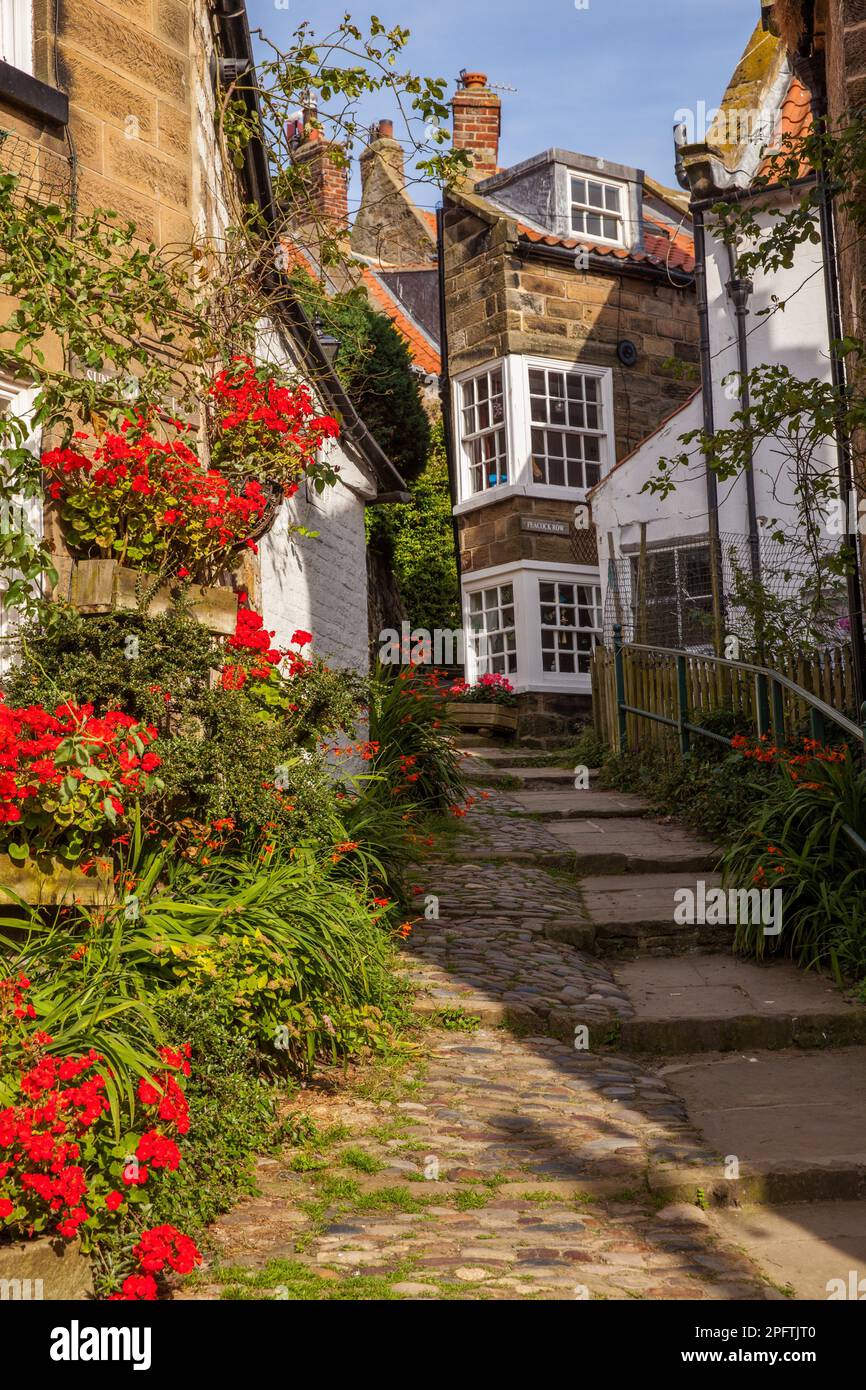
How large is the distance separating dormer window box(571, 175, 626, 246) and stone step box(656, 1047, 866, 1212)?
15978 mm

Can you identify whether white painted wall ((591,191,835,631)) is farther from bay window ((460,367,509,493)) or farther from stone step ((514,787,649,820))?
stone step ((514,787,649,820))

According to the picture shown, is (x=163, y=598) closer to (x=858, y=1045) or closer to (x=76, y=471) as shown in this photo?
(x=76, y=471)

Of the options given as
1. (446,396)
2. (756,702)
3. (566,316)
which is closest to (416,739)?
(756,702)

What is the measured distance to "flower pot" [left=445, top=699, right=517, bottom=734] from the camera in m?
16.6

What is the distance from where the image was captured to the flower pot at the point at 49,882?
5.15m

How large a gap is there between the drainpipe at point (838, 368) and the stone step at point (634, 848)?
148cm

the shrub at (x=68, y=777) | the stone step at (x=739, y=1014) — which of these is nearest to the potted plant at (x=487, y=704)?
the stone step at (x=739, y=1014)

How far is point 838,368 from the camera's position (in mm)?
9516

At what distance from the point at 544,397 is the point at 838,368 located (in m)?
9.16

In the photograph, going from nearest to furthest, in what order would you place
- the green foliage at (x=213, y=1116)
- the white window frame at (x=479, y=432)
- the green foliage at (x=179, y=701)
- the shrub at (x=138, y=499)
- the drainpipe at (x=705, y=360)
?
the green foliage at (x=213, y=1116) → the green foliage at (x=179, y=701) → the shrub at (x=138, y=499) → the drainpipe at (x=705, y=360) → the white window frame at (x=479, y=432)

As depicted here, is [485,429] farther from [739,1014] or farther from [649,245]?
[739,1014]

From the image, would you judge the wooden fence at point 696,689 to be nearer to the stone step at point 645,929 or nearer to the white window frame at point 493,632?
the stone step at point 645,929

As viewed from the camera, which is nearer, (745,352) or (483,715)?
(745,352)
